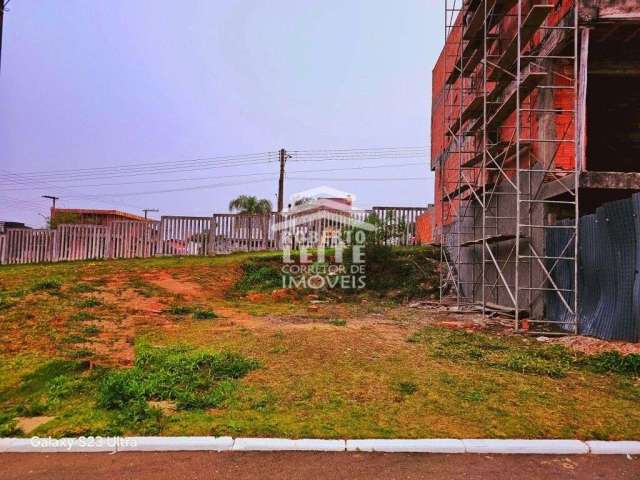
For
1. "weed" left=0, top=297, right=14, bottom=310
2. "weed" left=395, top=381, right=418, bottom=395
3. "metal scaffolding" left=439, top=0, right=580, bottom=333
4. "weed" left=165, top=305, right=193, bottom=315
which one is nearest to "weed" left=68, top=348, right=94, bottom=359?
"weed" left=165, top=305, right=193, bottom=315

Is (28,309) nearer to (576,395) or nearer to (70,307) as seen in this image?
(70,307)

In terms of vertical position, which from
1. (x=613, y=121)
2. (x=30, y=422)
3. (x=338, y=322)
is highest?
(x=613, y=121)

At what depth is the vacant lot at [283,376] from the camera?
3830 mm

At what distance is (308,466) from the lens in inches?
126

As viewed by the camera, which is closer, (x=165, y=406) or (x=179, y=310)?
(x=165, y=406)

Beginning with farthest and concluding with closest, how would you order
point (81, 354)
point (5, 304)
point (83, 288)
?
point (83, 288)
point (5, 304)
point (81, 354)

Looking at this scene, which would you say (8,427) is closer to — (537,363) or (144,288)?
(537,363)

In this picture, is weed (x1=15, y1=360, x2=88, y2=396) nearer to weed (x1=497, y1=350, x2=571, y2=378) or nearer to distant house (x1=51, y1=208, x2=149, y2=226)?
weed (x1=497, y1=350, x2=571, y2=378)

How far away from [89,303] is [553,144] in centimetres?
950

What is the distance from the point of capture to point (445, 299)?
13195 mm

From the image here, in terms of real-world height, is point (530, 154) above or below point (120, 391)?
above

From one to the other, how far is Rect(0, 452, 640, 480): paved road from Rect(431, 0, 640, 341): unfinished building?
13.5 feet

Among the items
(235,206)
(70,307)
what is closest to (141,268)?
(70,307)

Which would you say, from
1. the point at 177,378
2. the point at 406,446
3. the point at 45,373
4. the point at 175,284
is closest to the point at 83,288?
the point at 175,284
